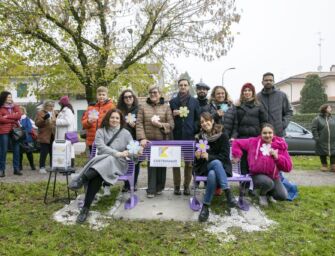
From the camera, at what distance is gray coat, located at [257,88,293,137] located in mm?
→ 6711

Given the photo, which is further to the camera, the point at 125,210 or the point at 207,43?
the point at 207,43

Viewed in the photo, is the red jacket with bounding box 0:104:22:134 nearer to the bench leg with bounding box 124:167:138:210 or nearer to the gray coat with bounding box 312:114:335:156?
the bench leg with bounding box 124:167:138:210

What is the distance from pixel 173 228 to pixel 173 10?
8.39 m

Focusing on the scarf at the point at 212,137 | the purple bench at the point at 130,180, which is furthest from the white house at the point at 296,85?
the purple bench at the point at 130,180

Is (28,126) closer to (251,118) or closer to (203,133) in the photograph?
(203,133)

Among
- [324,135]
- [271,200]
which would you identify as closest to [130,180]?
[271,200]

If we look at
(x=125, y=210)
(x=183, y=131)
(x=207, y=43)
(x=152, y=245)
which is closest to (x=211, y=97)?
(x=183, y=131)

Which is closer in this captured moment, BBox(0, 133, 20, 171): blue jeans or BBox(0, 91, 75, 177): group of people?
BBox(0, 91, 75, 177): group of people

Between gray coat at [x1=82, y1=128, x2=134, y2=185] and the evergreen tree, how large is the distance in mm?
36867

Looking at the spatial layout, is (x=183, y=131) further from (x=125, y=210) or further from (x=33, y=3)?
(x=33, y=3)

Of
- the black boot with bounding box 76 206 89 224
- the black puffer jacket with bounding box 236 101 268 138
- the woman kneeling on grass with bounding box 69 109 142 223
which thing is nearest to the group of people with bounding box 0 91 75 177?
the woman kneeling on grass with bounding box 69 109 142 223

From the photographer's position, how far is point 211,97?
6707 millimetres

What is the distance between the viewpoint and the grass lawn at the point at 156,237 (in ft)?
14.4

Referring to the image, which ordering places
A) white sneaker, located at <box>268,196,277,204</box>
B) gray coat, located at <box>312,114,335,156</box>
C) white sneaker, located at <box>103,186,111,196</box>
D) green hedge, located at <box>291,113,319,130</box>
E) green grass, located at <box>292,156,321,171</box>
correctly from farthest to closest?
green hedge, located at <box>291,113,319,130</box>, green grass, located at <box>292,156,321,171</box>, gray coat, located at <box>312,114,335,156</box>, white sneaker, located at <box>103,186,111,196</box>, white sneaker, located at <box>268,196,277,204</box>
